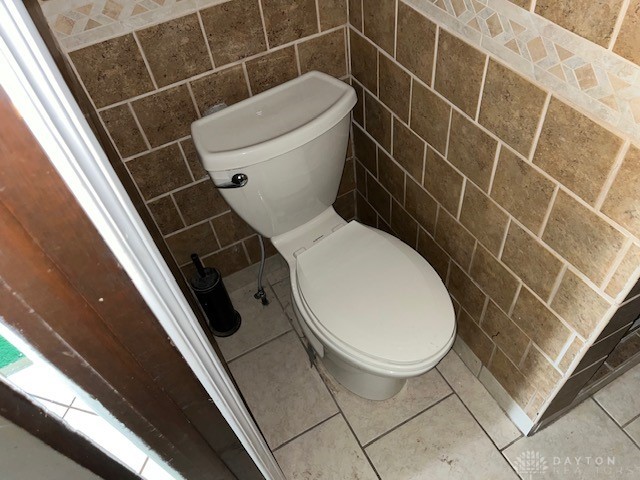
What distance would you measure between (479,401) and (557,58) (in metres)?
1.14

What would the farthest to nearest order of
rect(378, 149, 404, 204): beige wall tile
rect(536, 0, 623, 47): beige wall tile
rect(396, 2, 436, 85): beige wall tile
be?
rect(378, 149, 404, 204): beige wall tile → rect(396, 2, 436, 85): beige wall tile → rect(536, 0, 623, 47): beige wall tile

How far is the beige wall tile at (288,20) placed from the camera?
1.35 meters

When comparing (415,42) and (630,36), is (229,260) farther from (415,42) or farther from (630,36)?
(630,36)

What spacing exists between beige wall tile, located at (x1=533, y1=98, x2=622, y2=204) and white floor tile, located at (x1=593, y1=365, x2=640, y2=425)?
0.95 meters

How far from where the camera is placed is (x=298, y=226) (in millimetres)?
1572

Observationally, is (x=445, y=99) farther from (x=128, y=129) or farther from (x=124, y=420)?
(x=124, y=420)

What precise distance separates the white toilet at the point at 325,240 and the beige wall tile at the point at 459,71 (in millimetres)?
300

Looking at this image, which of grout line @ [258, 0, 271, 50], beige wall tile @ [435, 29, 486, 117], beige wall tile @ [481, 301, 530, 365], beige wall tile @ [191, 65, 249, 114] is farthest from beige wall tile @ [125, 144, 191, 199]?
beige wall tile @ [481, 301, 530, 365]

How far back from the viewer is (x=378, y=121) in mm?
1533

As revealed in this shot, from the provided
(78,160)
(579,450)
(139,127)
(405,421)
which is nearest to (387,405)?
(405,421)

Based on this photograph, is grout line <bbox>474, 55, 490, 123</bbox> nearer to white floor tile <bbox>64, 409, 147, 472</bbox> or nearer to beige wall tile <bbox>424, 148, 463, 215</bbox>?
beige wall tile <bbox>424, 148, 463, 215</bbox>

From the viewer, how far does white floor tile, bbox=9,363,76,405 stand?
0.39 m

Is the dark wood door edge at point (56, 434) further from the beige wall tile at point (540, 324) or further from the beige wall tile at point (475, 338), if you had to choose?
the beige wall tile at point (475, 338)

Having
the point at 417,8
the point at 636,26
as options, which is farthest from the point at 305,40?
the point at 636,26
